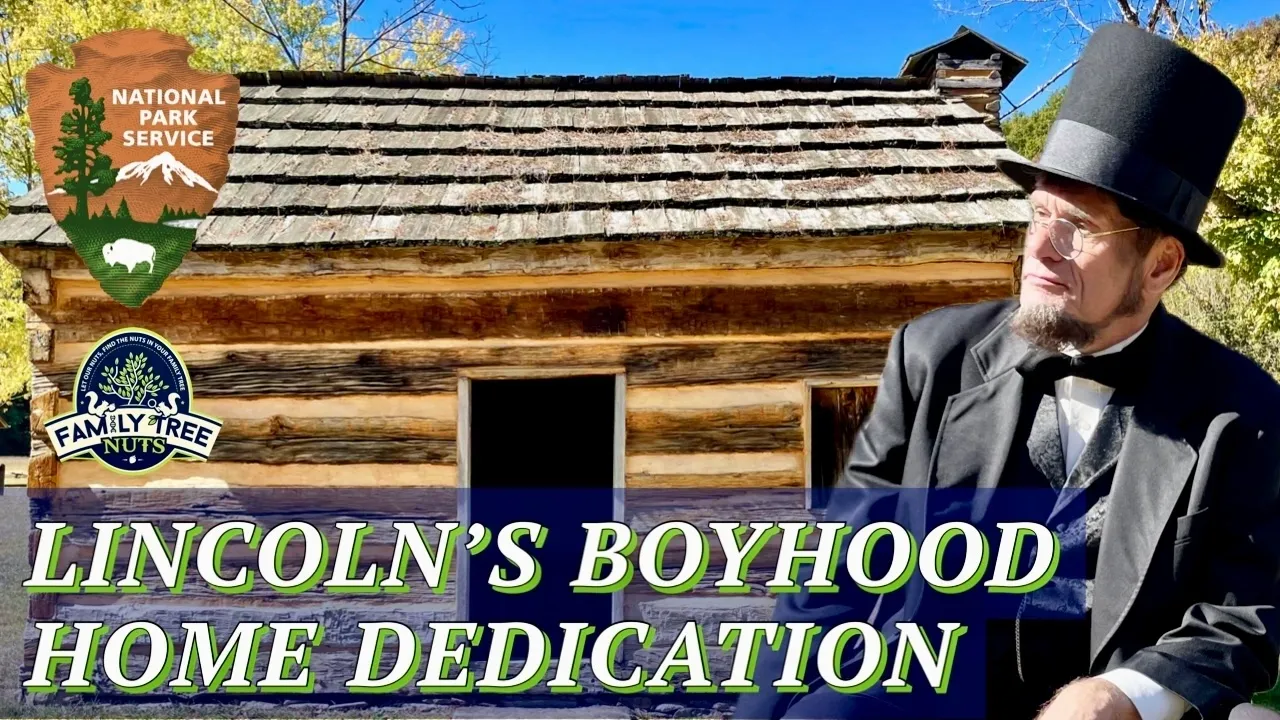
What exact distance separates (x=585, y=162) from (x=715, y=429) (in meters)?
1.97

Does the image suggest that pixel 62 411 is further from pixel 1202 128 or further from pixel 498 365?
pixel 1202 128

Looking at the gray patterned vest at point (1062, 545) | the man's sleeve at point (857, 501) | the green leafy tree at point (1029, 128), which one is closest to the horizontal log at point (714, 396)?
the man's sleeve at point (857, 501)

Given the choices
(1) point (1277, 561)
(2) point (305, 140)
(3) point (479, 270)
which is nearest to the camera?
(1) point (1277, 561)

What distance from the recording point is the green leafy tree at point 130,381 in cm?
516

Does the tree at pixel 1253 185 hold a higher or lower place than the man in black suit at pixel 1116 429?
higher

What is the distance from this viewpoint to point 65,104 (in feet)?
20.0

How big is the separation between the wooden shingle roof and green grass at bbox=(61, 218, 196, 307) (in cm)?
14

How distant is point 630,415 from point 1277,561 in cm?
382

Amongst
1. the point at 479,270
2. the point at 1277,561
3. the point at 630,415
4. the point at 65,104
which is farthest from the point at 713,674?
the point at 65,104

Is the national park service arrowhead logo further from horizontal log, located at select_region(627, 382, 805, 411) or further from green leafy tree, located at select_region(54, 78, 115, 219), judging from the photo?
horizontal log, located at select_region(627, 382, 805, 411)

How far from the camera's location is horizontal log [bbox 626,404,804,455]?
524 cm

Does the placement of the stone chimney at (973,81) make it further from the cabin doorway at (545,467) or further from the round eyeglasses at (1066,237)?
the round eyeglasses at (1066,237)

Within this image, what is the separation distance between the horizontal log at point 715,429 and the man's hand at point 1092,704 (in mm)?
3619

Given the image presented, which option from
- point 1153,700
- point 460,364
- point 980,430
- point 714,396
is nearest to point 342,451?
point 460,364
